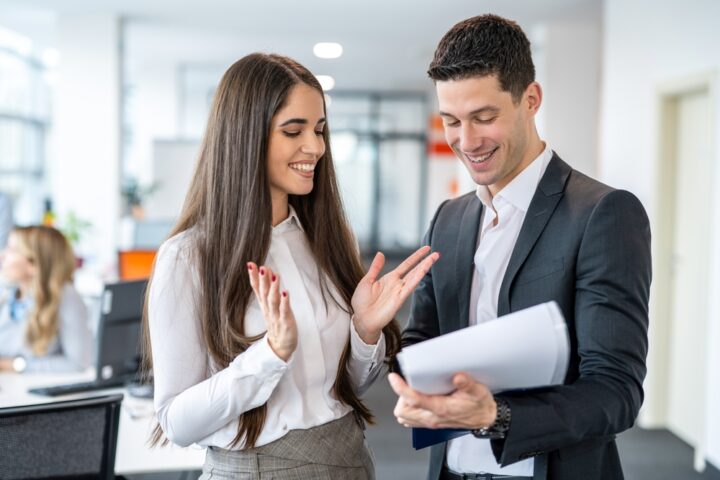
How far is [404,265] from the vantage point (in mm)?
1655

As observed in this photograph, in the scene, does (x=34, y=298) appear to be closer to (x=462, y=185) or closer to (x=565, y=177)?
(x=565, y=177)

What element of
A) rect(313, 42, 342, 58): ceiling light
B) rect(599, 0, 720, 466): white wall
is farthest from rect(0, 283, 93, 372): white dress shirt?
rect(313, 42, 342, 58): ceiling light

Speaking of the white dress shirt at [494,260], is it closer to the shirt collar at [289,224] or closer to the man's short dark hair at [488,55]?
the man's short dark hair at [488,55]

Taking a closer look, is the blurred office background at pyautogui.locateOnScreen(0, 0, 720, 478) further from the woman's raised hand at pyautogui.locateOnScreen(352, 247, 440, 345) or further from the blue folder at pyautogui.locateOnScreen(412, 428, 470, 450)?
the blue folder at pyautogui.locateOnScreen(412, 428, 470, 450)

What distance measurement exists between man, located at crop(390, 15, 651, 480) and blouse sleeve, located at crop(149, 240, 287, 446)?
14.1 inches

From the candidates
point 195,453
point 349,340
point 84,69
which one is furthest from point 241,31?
point 349,340

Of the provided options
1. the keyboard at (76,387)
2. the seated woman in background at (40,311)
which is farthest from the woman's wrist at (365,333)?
the seated woman in background at (40,311)

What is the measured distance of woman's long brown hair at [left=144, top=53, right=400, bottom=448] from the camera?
1.62m

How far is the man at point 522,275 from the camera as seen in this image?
1287 millimetres

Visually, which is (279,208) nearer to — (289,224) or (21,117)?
(289,224)

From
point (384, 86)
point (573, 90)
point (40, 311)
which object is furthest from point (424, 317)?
point (384, 86)

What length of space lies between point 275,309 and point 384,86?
13644 millimetres

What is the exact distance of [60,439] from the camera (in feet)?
6.21

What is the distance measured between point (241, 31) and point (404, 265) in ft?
25.3
